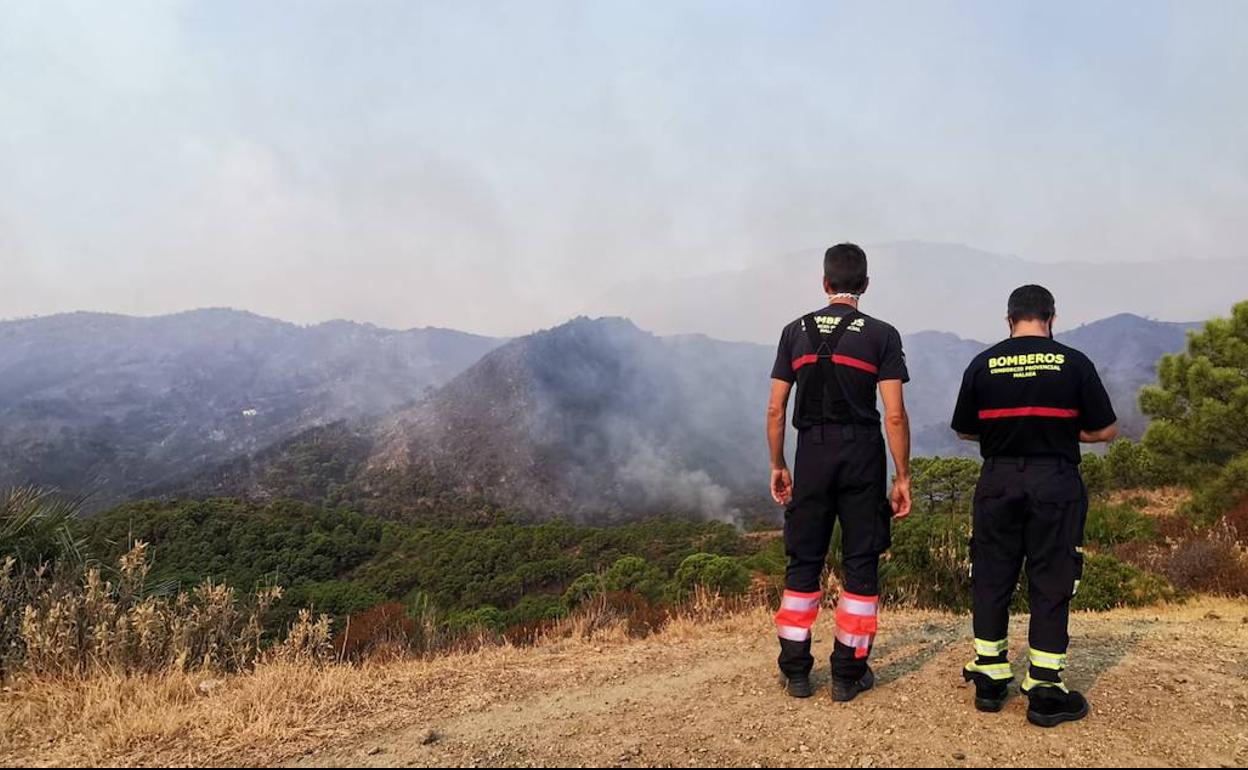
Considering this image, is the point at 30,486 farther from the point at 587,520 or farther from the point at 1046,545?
the point at 587,520

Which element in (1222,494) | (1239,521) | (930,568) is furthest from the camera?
(1222,494)

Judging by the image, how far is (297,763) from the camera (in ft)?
10.4

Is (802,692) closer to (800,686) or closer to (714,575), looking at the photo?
(800,686)

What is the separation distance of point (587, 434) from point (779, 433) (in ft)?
429

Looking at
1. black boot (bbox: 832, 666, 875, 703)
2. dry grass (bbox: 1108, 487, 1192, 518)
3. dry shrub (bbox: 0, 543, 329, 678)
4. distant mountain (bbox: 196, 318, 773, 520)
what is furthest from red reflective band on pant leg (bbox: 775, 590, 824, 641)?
distant mountain (bbox: 196, 318, 773, 520)

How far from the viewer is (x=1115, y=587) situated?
8.43 metres

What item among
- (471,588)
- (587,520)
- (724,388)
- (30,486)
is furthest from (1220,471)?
(724,388)

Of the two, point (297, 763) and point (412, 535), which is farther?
point (412, 535)

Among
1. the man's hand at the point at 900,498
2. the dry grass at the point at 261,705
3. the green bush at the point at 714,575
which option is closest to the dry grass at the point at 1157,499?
the green bush at the point at 714,575

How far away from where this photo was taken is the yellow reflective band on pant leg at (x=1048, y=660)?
3.22 meters

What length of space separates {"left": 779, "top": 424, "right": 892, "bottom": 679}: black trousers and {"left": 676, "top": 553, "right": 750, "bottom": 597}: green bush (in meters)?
7.63

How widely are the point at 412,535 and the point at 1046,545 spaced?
264ft

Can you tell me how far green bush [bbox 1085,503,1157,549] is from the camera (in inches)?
549

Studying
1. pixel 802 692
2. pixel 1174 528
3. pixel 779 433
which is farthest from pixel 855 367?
pixel 1174 528
